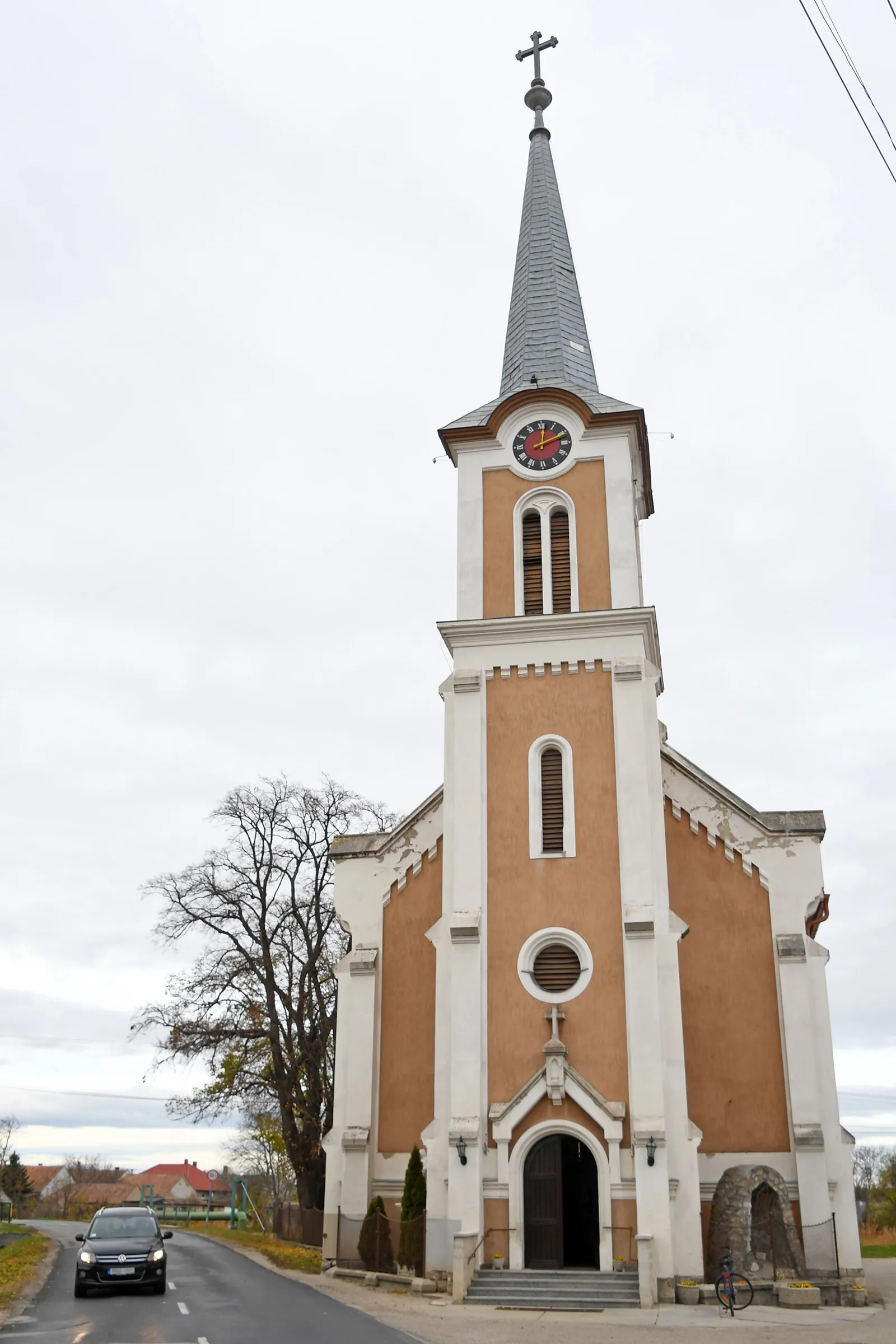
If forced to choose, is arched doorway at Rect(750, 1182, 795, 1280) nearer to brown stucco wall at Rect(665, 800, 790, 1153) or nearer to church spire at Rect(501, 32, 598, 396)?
brown stucco wall at Rect(665, 800, 790, 1153)

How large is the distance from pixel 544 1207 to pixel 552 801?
294 inches

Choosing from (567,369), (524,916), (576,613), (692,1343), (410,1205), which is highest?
(567,369)

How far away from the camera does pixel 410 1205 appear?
74.7 feet

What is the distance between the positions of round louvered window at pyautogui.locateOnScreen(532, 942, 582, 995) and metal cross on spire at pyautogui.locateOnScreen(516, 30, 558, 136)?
2436cm

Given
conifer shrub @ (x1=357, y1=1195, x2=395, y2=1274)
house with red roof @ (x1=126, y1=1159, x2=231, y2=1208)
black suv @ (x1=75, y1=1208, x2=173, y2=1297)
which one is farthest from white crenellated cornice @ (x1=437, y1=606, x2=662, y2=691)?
house with red roof @ (x1=126, y1=1159, x2=231, y2=1208)

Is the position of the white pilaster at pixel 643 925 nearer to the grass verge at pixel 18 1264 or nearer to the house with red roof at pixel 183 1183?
the grass verge at pixel 18 1264

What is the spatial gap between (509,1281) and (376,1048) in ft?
19.9

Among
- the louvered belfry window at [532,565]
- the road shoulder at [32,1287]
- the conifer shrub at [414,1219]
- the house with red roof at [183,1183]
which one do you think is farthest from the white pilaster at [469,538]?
the house with red roof at [183,1183]

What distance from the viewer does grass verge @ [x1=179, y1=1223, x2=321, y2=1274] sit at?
26.3 meters

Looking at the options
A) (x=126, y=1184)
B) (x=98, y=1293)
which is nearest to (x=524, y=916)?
(x=98, y=1293)

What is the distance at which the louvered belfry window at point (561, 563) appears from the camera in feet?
84.8

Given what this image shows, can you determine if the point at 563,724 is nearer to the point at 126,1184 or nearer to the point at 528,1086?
the point at 528,1086

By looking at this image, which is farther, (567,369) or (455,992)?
(567,369)

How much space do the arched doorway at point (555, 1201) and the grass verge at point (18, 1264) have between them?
8.77 metres
